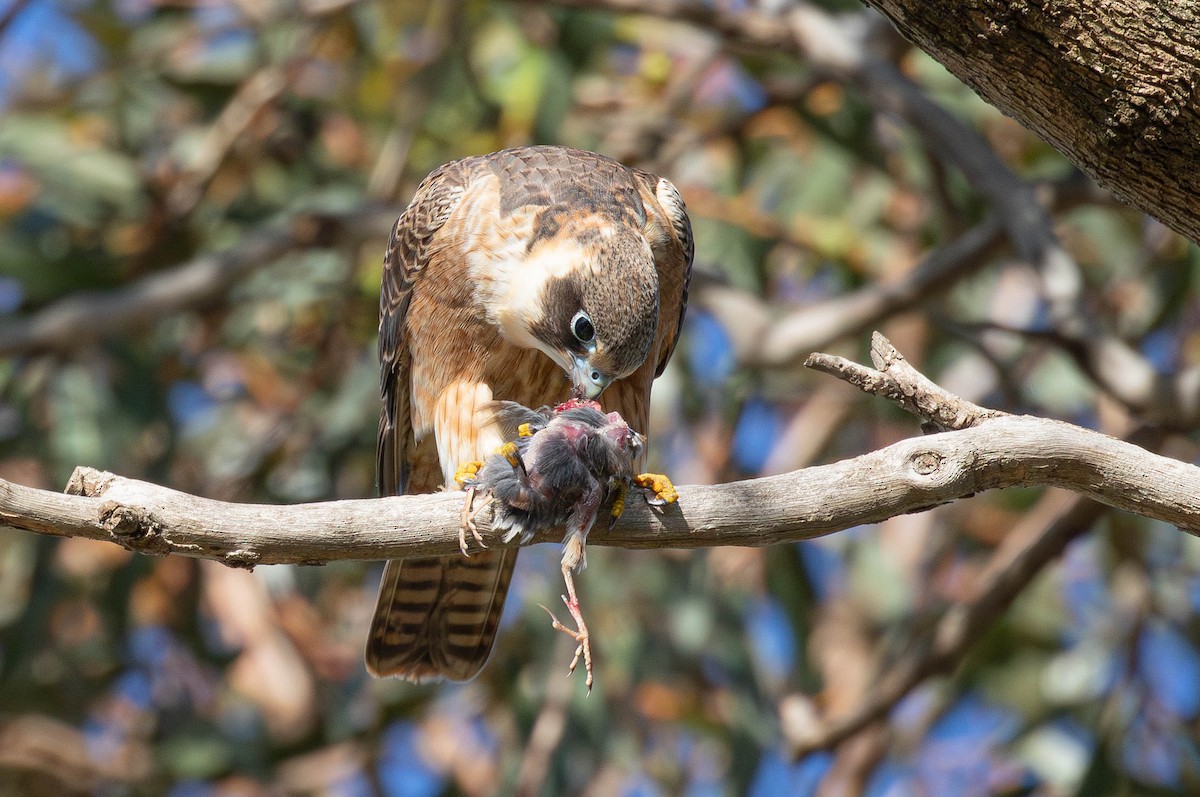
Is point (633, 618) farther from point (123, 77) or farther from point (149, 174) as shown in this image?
point (123, 77)

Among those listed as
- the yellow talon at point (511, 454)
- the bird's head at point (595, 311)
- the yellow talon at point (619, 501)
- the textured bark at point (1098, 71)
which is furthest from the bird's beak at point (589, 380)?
the textured bark at point (1098, 71)

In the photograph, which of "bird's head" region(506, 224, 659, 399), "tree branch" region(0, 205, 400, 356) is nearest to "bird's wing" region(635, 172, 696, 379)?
"bird's head" region(506, 224, 659, 399)

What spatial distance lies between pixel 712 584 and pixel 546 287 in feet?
8.44

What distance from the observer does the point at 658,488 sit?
3256mm

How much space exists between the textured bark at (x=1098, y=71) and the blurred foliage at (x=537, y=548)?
3032 millimetres

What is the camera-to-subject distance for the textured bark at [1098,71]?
251 centimetres

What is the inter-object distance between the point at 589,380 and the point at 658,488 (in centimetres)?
77

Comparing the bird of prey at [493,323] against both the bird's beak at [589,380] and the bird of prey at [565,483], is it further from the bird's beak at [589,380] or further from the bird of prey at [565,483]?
the bird of prey at [565,483]

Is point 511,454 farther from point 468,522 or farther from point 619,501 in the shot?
point 468,522

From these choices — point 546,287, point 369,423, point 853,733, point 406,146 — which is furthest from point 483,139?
point 853,733

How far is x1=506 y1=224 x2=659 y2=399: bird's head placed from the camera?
12.8 ft

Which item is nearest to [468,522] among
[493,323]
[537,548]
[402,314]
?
[493,323]

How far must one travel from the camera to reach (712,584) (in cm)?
621

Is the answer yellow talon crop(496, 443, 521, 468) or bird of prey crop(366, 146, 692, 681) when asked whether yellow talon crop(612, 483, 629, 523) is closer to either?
yellow talon crop(496, 443, 521, 468)
